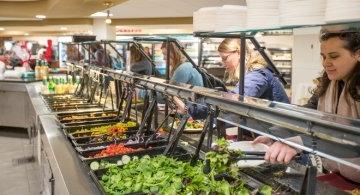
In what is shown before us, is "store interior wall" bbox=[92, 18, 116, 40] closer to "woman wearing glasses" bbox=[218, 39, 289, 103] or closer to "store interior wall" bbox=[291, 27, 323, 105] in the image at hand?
"store interior wall" bbox=[291, 27, 323, 105]

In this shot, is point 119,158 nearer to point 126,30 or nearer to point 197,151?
point 197,151

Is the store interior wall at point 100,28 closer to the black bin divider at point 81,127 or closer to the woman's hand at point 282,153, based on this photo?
the black bin divider at point 81,127

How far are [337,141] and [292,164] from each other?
459mm

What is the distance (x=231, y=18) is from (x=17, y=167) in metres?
4.68

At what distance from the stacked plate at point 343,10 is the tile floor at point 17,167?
13.4 feet

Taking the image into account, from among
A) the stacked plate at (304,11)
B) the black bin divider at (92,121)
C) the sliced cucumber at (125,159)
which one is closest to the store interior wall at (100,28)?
the black bin divider at (92,121)

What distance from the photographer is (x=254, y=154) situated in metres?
1.62

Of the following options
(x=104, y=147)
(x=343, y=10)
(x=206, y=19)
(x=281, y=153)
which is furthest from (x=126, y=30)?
(x=343, y=10)

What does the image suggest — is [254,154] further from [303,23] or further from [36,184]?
[36,184]

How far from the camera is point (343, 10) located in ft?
2.80

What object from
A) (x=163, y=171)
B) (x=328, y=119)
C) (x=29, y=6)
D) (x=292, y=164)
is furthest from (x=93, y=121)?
(x=29, y=6)

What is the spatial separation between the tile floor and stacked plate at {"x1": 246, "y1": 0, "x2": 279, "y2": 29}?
371 centimetres

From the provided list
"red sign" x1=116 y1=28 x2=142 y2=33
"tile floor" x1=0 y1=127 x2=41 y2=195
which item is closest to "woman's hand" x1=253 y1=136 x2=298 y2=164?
"tile floor" x1=0 y1=127 x2=41 y2=195

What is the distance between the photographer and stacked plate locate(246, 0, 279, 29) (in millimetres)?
1236
